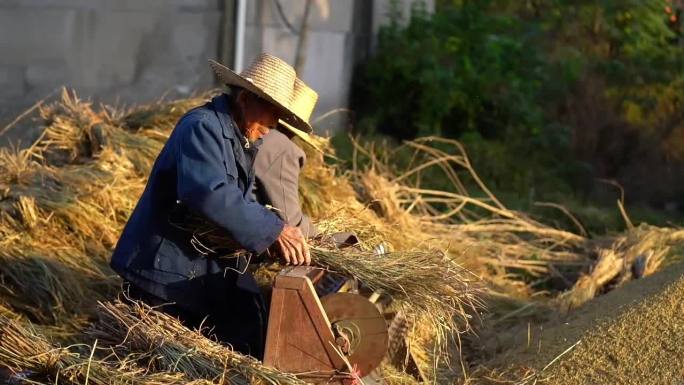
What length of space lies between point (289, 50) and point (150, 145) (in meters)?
3.40

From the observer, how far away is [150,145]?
630 centimetres

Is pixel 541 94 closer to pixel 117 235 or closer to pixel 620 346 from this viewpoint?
pixel 117 235

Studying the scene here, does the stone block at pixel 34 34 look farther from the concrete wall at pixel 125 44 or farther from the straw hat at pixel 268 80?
the straw hat at pixel 268 80

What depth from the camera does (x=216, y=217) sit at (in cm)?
404

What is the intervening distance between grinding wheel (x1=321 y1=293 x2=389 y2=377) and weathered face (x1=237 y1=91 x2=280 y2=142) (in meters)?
0.65

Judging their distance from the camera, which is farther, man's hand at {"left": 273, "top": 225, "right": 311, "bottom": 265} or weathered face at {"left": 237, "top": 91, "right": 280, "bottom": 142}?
weathered face at {"left": 237, "top": 91, "right": 280, "bottom": 142}

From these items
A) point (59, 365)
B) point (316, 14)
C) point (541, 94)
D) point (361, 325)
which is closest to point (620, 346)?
point (361, 325)

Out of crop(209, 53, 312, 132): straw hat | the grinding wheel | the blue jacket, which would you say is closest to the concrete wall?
crop(209, 53, 312, 132): straw hat

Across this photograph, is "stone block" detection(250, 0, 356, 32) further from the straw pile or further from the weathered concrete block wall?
the straw pile

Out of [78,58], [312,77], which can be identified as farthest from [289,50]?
[78,58]

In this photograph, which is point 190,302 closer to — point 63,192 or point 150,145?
point 63,192

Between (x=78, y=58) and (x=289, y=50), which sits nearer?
(x=78, y=58)

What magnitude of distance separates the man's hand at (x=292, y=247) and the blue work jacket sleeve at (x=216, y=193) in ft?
0.13

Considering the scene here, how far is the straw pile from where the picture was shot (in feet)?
13.5
